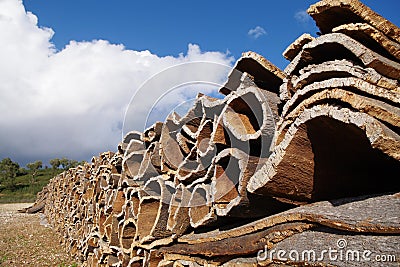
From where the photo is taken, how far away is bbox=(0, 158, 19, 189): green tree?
44.7 m

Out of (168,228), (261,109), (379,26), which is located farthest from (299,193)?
(168,228)

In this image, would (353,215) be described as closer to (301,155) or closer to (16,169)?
(301,155)

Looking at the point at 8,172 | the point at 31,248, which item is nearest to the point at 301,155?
the point at 31,248

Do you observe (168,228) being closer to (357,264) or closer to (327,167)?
(327,167)

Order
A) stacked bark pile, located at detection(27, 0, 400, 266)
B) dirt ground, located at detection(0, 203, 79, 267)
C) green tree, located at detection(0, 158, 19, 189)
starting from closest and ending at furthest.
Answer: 1. stacked bark pile, located at detection(27, 0, 400, 266)
2. dirt ground, located at detection(0, 203, 79, 267)
3. green tree, located at detection(0, 158, 19, 189)

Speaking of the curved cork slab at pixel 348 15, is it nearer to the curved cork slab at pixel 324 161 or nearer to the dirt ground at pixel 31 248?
the curved cork slab at pixel 324 161

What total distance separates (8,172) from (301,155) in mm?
52658

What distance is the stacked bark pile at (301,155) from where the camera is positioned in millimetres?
1493

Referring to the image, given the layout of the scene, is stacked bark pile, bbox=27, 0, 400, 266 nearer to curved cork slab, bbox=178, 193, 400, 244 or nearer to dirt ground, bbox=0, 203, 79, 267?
curved cork slab, bbox=178, 193, 400, 244

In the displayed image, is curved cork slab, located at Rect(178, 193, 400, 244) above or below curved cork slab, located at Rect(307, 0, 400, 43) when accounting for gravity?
below

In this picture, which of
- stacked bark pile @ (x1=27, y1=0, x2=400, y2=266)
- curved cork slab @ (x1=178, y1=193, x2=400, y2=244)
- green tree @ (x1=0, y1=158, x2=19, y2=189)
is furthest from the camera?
green tree @ (x1=0, y1=158, x2=19, y2=189)

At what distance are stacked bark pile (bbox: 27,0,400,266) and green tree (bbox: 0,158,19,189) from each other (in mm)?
47092

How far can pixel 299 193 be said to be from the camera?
1992 mm

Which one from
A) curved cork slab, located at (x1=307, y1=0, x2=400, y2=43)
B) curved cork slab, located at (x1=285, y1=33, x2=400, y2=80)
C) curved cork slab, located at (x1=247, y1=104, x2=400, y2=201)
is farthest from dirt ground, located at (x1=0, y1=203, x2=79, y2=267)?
curved cork slab, located at (x1=307, y1=0, x2=400, y2=43)
